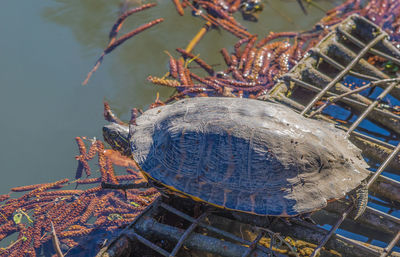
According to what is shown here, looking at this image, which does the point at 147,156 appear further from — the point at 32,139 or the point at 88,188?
the point at 32,139

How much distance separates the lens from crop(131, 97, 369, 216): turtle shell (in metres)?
3.15

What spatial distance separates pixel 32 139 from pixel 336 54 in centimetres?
461

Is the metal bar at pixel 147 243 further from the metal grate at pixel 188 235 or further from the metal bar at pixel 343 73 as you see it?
the metal bar at pixel 343 73

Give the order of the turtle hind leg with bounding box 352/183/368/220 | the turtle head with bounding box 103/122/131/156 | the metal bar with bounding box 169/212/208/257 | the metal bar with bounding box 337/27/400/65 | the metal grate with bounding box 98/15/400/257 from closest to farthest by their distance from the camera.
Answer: the metal bar with bounding box 169/212/208/257, the metal grate with bounding box 98/15/400/257, the turtle hind leg with bounding box 352/183/368/220, the turtle head with bounding box 103/122/131/156, the metal bar with bounding box 337/27/400/65

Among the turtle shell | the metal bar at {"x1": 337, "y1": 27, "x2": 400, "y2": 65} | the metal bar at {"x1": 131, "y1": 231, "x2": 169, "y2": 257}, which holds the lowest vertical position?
the metal bar at {"x1": 131, "y1": 231, "x2": 169, "y2": 257}

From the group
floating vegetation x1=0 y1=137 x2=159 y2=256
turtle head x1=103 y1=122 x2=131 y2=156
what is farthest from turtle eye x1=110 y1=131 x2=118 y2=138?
floating vegetation x1=0 y1=137 x2=159 y2=256

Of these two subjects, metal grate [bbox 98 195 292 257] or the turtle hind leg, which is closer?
metal grate [bbox 98 195 292 257]

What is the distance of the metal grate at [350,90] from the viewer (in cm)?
428

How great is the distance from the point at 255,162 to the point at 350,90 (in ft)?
7.71

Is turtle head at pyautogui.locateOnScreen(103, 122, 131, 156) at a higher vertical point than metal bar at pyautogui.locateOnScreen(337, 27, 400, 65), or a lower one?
lower

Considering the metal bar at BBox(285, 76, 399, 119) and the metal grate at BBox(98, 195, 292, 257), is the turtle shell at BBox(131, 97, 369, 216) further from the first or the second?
the metal bar at BBox(285, 76, 399, 119)

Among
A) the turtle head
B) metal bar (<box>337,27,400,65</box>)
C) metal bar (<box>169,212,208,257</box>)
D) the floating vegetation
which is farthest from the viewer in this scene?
metal bar (<box>337,27,400,65</box>)

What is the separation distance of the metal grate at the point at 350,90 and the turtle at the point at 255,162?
2.46 ft

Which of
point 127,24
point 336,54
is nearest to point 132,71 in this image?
point 127,24
